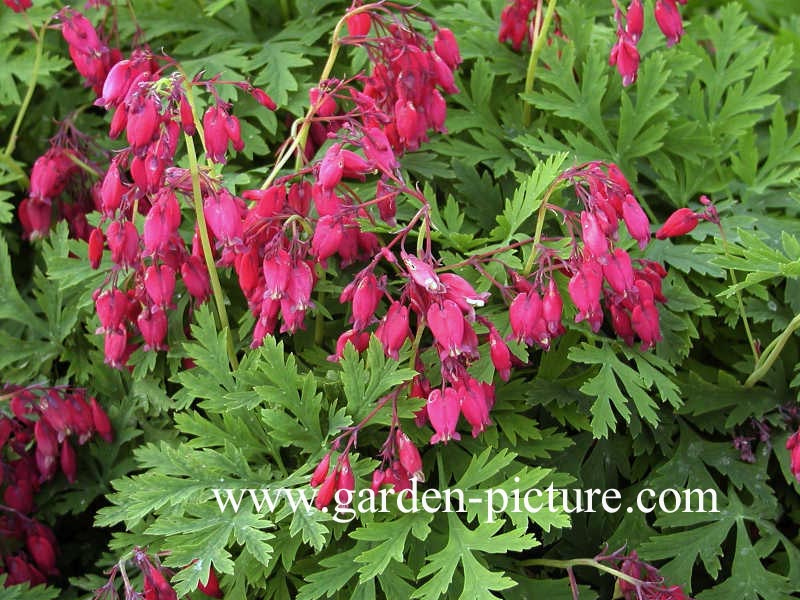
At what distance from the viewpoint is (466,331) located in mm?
1816

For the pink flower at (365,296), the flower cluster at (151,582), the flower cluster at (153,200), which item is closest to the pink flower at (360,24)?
the flower cluster at (153,200)

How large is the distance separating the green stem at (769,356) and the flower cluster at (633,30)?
74 centimetres

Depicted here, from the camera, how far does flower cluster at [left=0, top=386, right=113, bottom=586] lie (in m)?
2.41

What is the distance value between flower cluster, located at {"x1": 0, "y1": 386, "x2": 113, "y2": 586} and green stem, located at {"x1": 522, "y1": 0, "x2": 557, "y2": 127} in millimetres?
1500

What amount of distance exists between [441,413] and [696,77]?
66.9 inches

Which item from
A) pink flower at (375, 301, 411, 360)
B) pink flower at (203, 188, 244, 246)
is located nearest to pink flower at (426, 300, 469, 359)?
pink flower at (375, 301, 411, 360)

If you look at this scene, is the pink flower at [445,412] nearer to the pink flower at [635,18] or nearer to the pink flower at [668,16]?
the pink flower at [635,18]

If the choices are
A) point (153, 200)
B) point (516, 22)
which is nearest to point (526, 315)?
point (153, 200)

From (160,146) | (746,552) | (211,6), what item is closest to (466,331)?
(160,146)

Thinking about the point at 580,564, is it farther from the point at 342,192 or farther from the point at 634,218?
the point at 342,192

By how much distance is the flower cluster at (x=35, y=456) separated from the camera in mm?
2408

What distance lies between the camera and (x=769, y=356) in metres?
2.34

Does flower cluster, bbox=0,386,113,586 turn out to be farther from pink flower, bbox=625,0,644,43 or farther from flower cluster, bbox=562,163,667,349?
pink flower, bbox=625,0,644,43

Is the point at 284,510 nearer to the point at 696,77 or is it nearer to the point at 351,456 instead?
the point at 351,456
